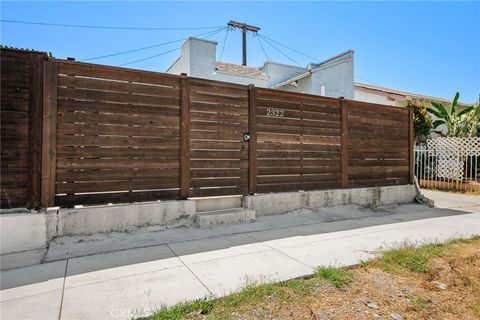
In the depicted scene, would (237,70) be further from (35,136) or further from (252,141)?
(35,136)

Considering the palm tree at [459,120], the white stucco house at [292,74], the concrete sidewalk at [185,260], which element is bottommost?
the concrete sidewalk at [185,260]

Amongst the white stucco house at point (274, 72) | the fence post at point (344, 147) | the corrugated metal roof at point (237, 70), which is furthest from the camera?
the corrugated metal roof at point (237, 70)

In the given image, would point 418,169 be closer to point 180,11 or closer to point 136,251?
point 180,11

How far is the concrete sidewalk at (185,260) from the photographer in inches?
100

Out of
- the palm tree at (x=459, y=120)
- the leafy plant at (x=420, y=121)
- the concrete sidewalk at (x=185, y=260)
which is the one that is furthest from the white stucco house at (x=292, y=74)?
the concrete sidewalk at (x=185, y=260)

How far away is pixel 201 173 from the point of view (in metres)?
5.14

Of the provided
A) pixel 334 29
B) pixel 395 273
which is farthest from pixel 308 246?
pixel 334 29

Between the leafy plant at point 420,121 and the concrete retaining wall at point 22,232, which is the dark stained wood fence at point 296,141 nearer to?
the concrete retaining wall at point 22,232

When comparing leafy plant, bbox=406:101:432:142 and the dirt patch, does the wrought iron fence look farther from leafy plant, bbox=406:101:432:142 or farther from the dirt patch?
the dirt patch

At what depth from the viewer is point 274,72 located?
50.8ft

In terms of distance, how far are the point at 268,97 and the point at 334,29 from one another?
7092mm

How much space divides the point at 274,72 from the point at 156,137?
12.1 m

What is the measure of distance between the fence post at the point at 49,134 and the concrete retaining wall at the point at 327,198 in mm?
3265

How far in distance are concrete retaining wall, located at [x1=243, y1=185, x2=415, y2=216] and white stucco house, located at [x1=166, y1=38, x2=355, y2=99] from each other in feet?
22.9
